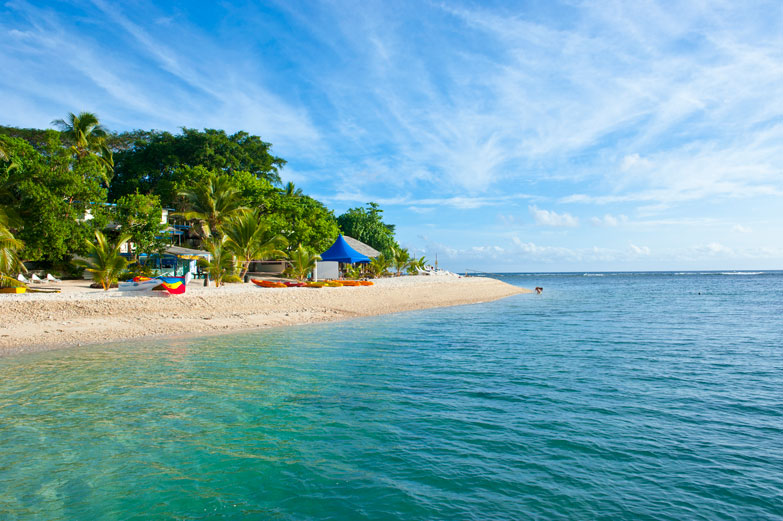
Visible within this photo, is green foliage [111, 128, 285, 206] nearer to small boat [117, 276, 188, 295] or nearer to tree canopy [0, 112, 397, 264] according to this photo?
tree canopy [0, 112, 397, 264]

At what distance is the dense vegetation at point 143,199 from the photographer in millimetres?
20594

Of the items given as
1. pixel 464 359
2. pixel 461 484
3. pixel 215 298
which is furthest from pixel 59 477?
pixel 215 298

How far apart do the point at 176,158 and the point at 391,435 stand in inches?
1628

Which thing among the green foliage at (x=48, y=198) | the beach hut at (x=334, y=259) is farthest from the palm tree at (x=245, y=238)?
the beach hut at (x=334, y=259)

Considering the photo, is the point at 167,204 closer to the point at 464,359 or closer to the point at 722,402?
the point at 464,359

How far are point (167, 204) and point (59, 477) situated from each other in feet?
123

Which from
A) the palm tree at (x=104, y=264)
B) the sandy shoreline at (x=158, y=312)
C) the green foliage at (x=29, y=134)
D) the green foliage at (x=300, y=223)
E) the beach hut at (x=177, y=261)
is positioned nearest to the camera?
the sandy shoreline at (x=158, y=312)

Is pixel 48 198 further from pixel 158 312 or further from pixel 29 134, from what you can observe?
pixel 29 134

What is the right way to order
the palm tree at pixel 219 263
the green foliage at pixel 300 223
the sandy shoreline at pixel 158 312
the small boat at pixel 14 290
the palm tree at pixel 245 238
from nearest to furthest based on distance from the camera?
the sandy shoreline at pixel 158 312, the small boat at pixel 14 290, the palm tree at pixel 219 263, the palm tree at pixel 245 238, the green foliage at pixel 300 223

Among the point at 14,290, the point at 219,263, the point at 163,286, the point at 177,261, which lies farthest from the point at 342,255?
the point at 14,290

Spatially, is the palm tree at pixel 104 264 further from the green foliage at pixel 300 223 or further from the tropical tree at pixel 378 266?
the tropical tree at pixel 378 266

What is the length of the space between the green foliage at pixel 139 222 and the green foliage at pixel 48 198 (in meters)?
1.87

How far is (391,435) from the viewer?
231 inches

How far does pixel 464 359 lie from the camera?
1073 cm
